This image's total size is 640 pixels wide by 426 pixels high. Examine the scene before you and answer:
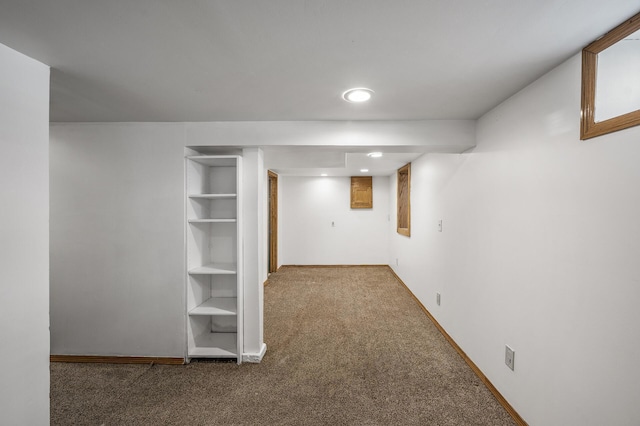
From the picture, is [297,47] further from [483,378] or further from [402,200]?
[402,200]

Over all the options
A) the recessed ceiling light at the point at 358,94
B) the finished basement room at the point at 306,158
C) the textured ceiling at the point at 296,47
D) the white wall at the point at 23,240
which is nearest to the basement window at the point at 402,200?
the finished basement room at the point at 306,158

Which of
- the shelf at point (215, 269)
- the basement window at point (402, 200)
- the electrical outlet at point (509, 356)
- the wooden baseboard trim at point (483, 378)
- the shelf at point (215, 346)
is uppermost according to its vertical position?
the basement window at point (402, 200)

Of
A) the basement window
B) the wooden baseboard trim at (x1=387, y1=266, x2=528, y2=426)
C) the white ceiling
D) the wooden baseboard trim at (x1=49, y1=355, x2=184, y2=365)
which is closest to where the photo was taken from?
the white ceiling

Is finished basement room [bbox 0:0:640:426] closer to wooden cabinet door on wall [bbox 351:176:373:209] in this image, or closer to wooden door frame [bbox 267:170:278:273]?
wooden door frame [bbox 267:170:278:273]

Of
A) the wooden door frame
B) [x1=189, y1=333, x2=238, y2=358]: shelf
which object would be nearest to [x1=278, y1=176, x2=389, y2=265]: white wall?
the wooden door frame

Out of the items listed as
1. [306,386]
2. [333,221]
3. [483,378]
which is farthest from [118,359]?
[333,221]

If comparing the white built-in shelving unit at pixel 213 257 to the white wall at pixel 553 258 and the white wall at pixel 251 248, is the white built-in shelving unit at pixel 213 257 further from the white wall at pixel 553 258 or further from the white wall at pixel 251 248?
the white wall at pixel 553 258

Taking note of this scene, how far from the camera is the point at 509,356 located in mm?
1901

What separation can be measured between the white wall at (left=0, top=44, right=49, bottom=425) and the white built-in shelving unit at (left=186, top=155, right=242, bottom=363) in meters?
1.06

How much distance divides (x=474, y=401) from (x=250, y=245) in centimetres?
213

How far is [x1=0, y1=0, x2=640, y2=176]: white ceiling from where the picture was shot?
42.3 inches

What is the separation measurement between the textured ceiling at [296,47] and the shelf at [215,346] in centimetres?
212

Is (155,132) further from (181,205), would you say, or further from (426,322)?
(426,322)

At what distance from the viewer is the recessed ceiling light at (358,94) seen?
1.82 meters
